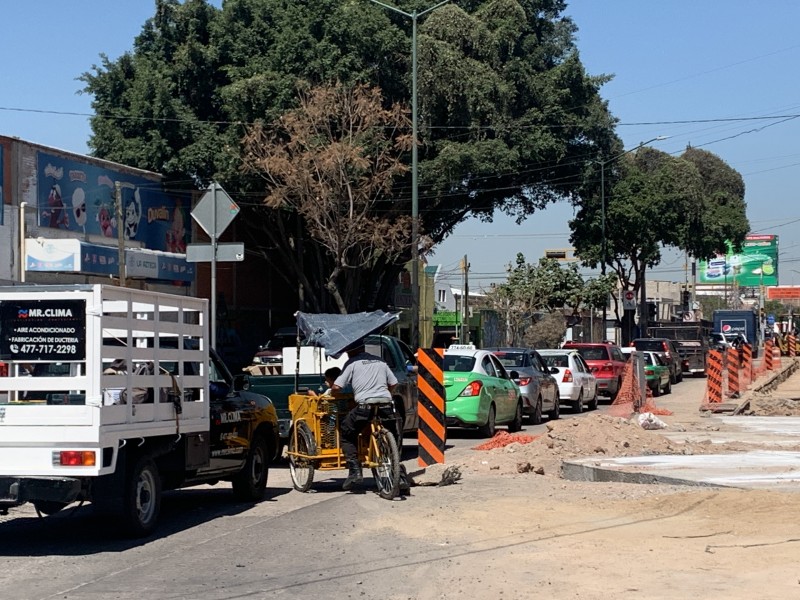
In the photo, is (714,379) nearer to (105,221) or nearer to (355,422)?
(355,422)

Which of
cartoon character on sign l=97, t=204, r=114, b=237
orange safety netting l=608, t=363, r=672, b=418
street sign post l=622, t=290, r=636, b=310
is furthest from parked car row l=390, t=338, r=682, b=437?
street sign post l=622, t=290, r=636, b=310

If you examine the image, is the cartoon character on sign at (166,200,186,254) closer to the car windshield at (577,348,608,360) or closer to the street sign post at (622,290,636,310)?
the car windshield at (577,348,608,360)

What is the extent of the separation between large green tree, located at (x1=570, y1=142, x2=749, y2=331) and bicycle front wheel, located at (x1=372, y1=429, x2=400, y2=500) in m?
33.3

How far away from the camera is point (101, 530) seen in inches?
416

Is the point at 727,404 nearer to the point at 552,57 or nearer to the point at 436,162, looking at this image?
the point at 436,162

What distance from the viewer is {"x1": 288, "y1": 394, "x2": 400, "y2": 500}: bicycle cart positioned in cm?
1245

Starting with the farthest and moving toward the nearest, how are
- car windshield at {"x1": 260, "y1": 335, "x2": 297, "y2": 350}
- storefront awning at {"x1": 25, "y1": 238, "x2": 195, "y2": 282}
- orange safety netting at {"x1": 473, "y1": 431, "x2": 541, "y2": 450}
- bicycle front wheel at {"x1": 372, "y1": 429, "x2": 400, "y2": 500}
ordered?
car windshield at {"x1": 260, "y1": 335, "x2": 297, "y2": 350}
storefront awning at {"x1": 25, "y1": 238, "x2": 195, "y2": 282}
orange safety netting at {"x1": 473, "y1": 431, "x2": 541, "y2": 450}
bicycle front wheel at {"x1": 372, "y1": 429, "x2": 400, "y2": 500}

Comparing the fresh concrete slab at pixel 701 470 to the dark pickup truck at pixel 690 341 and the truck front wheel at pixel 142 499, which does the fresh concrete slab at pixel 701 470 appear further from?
the dark pickup truck at pixel 690 341

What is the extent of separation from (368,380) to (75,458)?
4.04 metres

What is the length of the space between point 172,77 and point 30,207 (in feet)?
32.1

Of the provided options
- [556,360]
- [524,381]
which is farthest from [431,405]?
[556,360]

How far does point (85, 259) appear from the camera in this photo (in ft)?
94.0

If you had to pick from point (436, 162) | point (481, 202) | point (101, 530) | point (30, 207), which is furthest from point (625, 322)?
point (101, 530)

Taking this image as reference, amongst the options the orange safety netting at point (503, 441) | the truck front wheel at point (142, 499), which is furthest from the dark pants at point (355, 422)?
the orange safety netting at point (503, 441)
